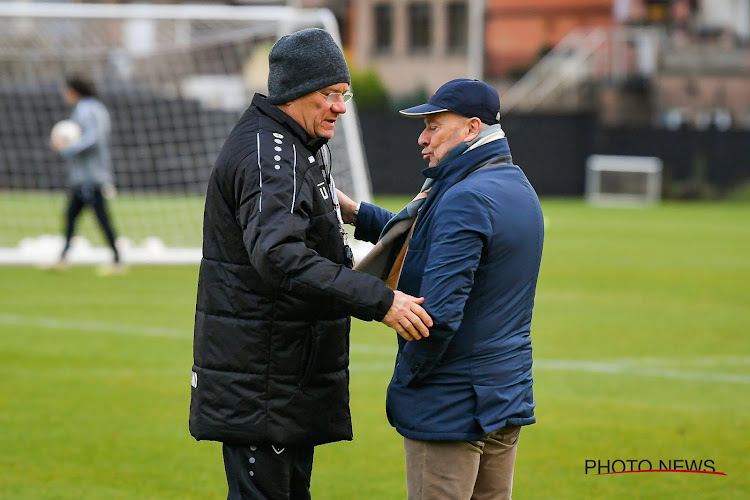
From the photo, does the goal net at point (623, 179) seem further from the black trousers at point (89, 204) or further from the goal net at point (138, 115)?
the black trousers at point (89, 204)

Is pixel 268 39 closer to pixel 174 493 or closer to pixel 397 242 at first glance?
pixel 174 493

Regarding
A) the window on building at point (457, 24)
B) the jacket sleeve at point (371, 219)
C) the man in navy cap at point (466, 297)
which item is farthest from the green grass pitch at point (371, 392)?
the window on building at point (457, 24)

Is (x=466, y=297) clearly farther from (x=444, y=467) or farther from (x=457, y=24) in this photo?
(x=457, y=24)

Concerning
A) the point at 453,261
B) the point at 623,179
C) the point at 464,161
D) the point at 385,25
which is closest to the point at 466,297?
the point at 453,261

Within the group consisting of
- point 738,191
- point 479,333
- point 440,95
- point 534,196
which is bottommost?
point 738,191

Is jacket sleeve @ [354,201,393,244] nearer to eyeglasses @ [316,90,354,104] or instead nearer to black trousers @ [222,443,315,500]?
eyeglasses @ [316,90,354,104]

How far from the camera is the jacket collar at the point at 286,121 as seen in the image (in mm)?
4609

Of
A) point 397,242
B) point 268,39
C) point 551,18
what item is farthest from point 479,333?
point 551,18

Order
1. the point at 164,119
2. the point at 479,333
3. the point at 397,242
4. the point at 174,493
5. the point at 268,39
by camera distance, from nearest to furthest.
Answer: the point at 479,333 → the point at 397,242 → the point at 174,493 → the point at 268,39 → the point at 164,119

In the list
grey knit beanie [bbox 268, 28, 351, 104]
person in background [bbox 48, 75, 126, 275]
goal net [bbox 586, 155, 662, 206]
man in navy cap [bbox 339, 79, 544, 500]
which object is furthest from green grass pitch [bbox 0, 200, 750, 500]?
goal net [bbox 586, 155, 662, 206]

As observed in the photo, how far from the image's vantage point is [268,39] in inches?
875

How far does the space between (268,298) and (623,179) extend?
3241 centimetres

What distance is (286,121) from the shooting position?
461 cm

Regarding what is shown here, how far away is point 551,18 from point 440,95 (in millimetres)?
54105
